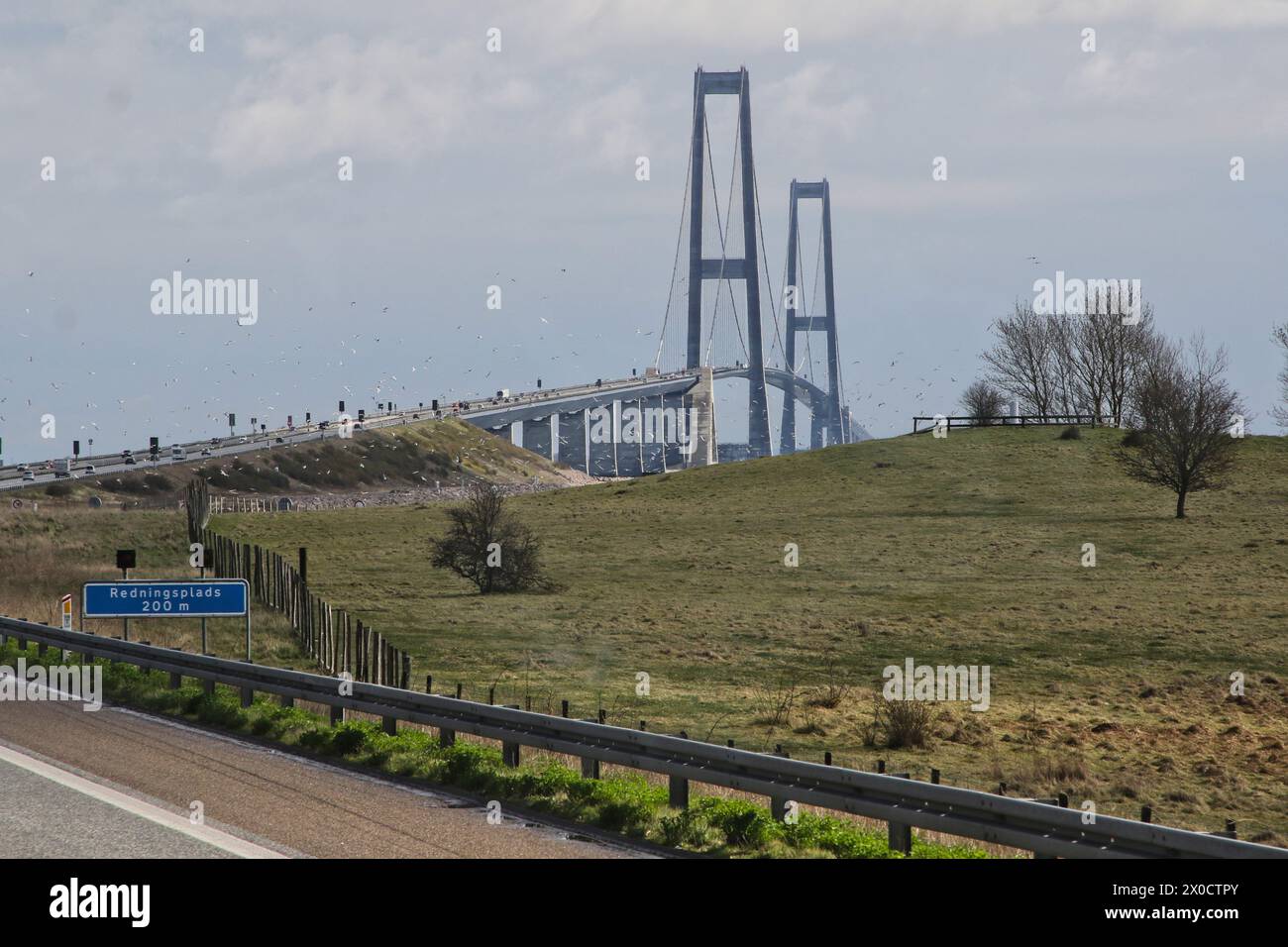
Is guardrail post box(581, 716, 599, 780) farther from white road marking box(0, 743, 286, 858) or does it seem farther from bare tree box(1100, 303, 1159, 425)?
bare tree box(1100, 303, 1159, 425)

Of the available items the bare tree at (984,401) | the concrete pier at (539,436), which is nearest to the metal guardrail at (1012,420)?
the bare tree at (984,401)

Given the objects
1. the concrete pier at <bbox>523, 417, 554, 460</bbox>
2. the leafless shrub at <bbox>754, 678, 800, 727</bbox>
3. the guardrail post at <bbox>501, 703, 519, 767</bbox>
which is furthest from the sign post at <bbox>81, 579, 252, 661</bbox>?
the concrete pier at <bbox>523, 417, 554, 460</bbox>

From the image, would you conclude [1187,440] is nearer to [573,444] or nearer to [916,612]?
[916,612]

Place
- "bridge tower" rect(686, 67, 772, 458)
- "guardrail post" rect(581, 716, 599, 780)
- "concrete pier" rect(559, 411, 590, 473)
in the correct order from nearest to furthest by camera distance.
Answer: "guardrail post" rect(581, 716, 599, 780) < "bridge tower" rect(686, 67, 772, 458) < "concrete pier" rect(559, 411, 590, 473)

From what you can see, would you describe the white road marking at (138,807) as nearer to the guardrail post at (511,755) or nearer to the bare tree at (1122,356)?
the guardrail post at (511,755)

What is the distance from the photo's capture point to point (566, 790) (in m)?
13.1

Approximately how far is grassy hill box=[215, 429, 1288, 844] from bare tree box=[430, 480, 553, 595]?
2.71 ft

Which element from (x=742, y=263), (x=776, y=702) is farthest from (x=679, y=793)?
(x=742, y=263)

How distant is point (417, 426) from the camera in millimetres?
138125

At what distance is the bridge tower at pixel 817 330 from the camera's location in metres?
155

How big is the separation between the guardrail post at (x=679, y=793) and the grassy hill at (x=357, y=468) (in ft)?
239

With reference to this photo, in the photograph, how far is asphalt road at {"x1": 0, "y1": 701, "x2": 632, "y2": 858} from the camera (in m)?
10.5
